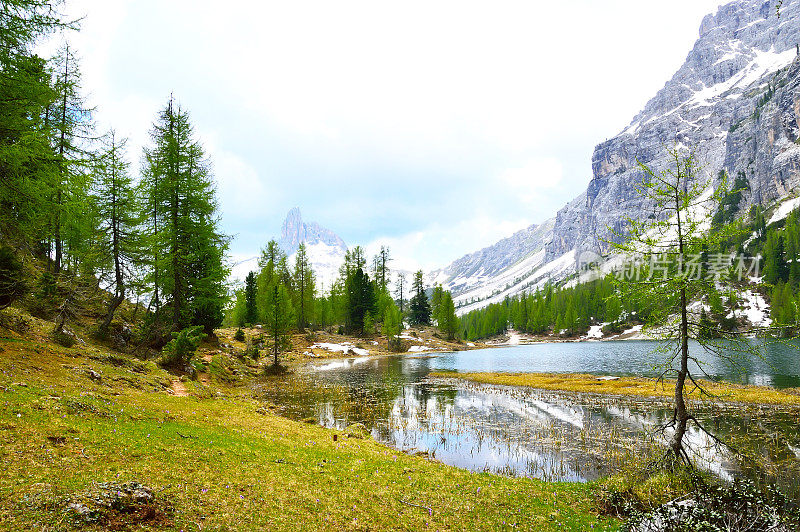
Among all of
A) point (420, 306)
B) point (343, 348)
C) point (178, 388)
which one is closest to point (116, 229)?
point (178, 388)

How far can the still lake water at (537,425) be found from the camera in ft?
53.4

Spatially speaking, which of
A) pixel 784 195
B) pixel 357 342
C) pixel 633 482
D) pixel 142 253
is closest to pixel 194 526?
pixel 633 482

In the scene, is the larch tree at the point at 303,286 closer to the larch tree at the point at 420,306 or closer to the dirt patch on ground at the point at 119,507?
the larch tree at the point at 420,306

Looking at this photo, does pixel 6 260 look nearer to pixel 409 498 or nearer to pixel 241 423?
pixel 241 423

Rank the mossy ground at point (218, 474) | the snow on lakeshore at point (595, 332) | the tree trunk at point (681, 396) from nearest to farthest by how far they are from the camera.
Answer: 1. the mossy ground at point (218, 474)
2. the tree trunk at point (681, 396)
3. the snow on lakeshore at point (595, 332)

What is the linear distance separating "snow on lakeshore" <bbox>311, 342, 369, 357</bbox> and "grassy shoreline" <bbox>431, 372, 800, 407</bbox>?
1290 inches

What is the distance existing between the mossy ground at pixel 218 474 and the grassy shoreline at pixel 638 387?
17.3 metres

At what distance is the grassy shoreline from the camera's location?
28.1 meters

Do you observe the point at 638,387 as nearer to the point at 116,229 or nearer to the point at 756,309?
the point at 116,229

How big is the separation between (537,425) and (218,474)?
63.4 feet

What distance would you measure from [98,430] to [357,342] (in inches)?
3061

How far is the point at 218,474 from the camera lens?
1057 centimetres

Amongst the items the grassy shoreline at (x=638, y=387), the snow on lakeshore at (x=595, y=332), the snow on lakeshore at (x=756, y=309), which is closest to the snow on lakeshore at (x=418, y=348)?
the grassy shoreline at (x=638, y=387)

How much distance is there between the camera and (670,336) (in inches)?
529
